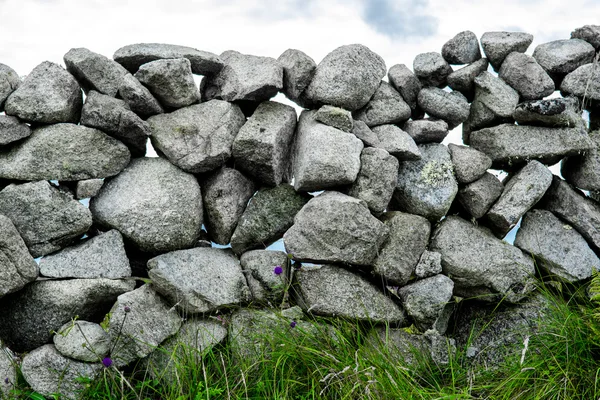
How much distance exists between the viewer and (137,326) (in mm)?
4078

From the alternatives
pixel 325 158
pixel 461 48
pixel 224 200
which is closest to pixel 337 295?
pixel 325 158

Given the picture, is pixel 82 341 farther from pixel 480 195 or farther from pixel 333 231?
pixel 480 195

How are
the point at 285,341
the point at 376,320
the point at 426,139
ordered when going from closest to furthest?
the point at 285,341
the point at 376,320
the point at 426,139

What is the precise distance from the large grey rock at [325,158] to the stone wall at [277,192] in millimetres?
18

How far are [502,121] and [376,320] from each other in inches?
86.5

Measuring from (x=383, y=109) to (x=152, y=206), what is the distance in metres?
2.17

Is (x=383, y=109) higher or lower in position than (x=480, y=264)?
higher

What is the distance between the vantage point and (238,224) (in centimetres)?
455

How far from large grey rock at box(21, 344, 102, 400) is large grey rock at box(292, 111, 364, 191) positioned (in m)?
2.13

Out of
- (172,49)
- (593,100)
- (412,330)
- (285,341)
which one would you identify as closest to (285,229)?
(285,341)

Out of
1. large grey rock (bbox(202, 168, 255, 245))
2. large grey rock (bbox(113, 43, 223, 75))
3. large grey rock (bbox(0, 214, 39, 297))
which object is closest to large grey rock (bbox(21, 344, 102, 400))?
large grey rock (bbox(0, 214, 39, 297))

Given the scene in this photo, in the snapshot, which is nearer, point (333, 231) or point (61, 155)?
point (61, 155)

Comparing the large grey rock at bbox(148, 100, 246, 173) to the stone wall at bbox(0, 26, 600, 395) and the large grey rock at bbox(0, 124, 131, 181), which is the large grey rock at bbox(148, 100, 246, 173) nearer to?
the stone wall at bbox(0, 26, 600, 395)

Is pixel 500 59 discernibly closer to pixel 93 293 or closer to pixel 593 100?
pixel 593 100
